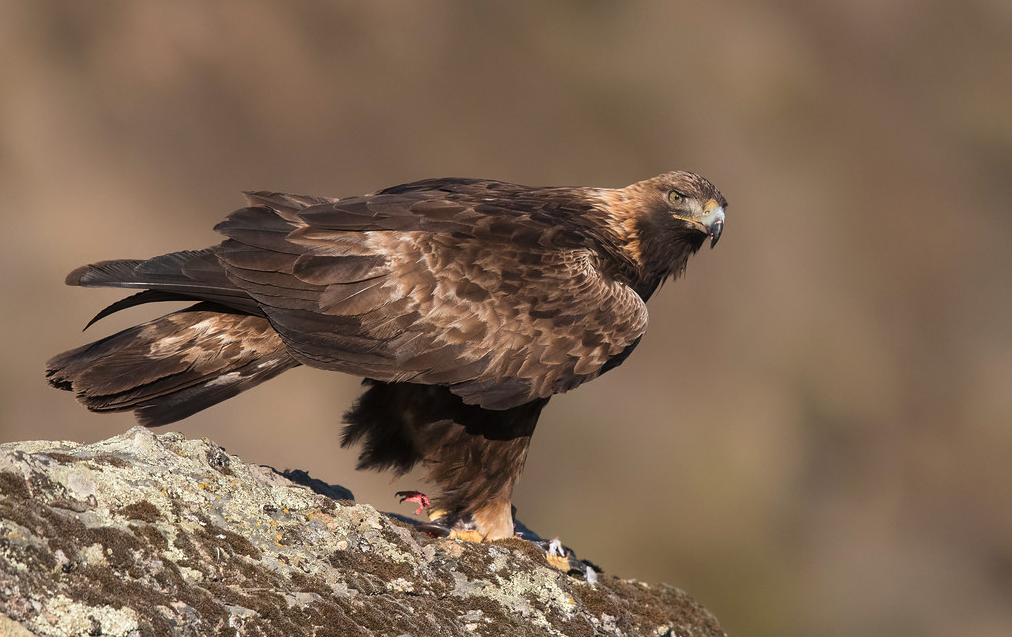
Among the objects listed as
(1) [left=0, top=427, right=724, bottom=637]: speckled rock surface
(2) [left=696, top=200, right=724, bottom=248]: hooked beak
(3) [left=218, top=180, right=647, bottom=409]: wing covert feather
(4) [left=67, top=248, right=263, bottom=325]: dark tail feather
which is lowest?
(1) [left=0, top=427, right=724, bottom=637]: speckled rock surface

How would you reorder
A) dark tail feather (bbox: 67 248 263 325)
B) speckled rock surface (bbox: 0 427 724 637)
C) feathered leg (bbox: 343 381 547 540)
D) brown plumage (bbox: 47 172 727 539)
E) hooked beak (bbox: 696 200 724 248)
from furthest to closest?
1. hooked beak (bbox: 696 200 724 248)
2. feathered leg (bbox: 343 381 547 540)
3. brown plumage (bbox: 47 172 727 539)
4. dark tail feather (bbox: 67 248 263 325)
5. speckled rock surface (bbox: 0 427 724 637)

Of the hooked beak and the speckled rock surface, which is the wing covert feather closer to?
the speckled rock surface

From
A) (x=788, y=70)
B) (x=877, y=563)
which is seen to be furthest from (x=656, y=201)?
Answer: (x=788, y=70)

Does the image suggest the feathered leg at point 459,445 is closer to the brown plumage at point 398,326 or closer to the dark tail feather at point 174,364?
the brown plumage at point 398,326

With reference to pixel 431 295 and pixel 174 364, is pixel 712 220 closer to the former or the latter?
pixel 431 295

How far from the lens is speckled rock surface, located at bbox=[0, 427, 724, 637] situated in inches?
151

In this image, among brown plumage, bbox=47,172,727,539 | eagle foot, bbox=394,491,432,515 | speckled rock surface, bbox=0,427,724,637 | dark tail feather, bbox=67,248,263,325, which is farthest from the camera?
eagle foot, bbox=394,491,432,515

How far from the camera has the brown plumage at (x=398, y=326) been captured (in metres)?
6.13

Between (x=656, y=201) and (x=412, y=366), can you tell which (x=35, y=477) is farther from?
(x=656, y=201)

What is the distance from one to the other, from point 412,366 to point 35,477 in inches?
91.1

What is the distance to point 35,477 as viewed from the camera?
13.9 feet

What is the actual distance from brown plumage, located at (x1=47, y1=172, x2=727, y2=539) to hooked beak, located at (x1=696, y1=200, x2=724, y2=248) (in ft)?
3.36

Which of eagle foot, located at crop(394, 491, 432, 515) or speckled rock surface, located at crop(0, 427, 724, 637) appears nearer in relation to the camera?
speckled rock surface, located at crop(0, 427, 724, 637)

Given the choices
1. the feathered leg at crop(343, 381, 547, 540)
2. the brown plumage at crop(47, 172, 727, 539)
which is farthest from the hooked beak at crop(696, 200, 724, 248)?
the feathered leg at crop(343, 381, 547, 540)
